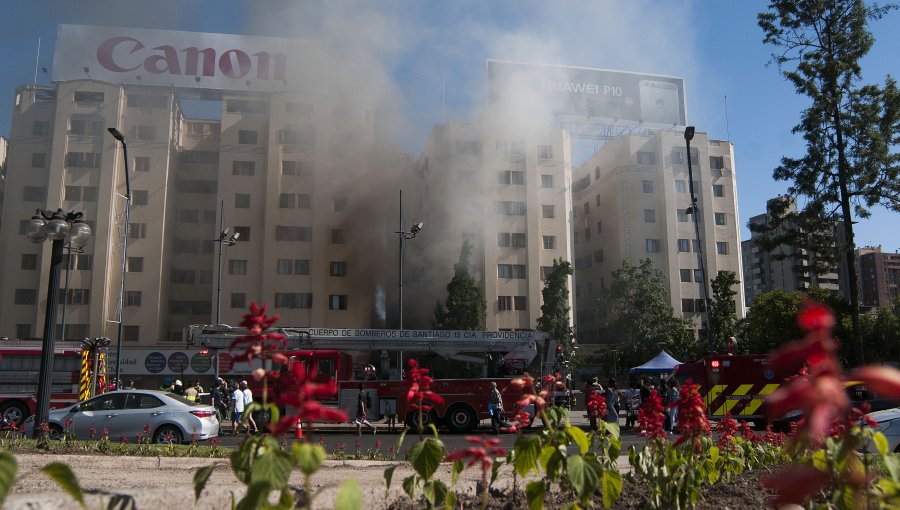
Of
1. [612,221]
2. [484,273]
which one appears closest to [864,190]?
[484,273]

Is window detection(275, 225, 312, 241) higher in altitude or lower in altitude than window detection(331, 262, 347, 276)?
higher

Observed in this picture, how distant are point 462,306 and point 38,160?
1191 inches

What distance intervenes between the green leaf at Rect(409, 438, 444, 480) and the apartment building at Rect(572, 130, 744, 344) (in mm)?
46742

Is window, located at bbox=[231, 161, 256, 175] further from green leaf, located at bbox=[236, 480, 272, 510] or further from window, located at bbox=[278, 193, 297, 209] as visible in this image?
green leaf, located at bbox=[236, 480, 272, 510]

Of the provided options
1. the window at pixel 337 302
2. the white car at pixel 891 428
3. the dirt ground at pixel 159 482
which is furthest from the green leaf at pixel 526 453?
the window at pixel 337 302

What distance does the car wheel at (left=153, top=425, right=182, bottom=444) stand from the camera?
40.5ft

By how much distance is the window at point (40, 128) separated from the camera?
43.6 m

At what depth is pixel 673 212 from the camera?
1932 inches

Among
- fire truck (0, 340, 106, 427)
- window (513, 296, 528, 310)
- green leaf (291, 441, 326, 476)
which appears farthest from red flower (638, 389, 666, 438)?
window (513, 296, 528, 310)

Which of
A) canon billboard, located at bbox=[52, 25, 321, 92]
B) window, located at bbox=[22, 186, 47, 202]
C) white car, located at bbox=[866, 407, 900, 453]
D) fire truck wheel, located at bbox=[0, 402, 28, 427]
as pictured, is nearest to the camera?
white car, located at bbox=[866, 407, 900, 453]

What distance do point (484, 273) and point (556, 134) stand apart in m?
12.3

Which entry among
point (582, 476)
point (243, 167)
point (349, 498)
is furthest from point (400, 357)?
point (243, 167)

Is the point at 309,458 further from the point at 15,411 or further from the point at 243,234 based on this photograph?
the point at 243,234

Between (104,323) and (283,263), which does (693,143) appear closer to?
(283,263)
